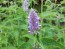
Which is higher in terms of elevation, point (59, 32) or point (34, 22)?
point (34, 22)

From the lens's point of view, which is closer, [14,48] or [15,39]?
[14,48]

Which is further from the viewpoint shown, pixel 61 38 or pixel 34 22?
pixel 61 38

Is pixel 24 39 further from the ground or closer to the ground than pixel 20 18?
closer to the ground

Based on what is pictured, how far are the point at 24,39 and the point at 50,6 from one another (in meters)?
0.55

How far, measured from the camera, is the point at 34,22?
158cm

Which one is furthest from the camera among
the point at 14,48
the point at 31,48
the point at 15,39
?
the point at 15,39

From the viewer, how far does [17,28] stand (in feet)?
8.09

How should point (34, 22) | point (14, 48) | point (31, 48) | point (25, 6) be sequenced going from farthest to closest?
point (25, 6) < point (14, 48) < point (31, 48) < point (34, 22)

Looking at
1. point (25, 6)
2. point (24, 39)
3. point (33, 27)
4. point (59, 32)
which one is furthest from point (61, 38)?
point (33, 27)

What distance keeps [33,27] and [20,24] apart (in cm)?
97

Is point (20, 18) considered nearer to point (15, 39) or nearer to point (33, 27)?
point (15, 39)

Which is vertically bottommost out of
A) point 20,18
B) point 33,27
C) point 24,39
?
point 24,39

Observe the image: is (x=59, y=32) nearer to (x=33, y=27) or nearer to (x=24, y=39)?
(x=24, y=39)

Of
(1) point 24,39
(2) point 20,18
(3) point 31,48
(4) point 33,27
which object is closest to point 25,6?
(2) point 20,18
